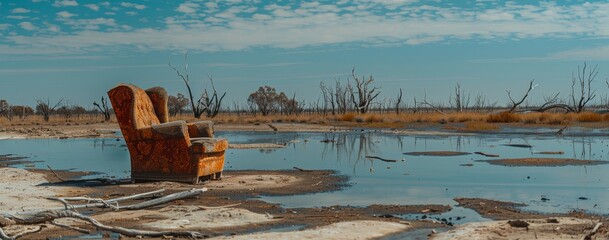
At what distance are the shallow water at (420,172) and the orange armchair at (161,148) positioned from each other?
67.4 inches

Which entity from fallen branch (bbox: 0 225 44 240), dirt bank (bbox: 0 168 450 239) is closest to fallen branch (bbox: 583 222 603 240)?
dirt bank (bbox: 0 168 450 239)

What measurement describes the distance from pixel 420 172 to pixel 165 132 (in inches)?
169

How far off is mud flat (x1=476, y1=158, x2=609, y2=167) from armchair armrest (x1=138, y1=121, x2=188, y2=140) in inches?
242

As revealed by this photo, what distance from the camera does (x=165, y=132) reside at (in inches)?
424

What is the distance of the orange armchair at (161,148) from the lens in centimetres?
1071

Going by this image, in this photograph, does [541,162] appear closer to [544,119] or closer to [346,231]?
[346,231]

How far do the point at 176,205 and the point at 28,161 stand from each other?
8702 mm

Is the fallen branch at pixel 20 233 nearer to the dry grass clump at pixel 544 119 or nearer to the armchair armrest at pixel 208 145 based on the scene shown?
the armchair armrest at pixel 208 145

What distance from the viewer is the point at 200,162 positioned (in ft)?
35.2

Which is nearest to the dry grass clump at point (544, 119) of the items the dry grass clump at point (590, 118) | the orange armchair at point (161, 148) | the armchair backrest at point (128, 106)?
the dry grass clump at point (590, 118)

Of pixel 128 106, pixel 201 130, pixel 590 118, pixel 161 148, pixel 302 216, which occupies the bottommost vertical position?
pixel 302 216

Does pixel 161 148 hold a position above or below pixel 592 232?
above

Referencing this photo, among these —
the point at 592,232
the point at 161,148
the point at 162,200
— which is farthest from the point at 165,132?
the point at 592,232

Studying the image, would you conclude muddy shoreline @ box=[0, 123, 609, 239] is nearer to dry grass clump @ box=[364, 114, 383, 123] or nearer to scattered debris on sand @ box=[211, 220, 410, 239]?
scattered debris on sand @ box=[211, 220, 410, 239]
